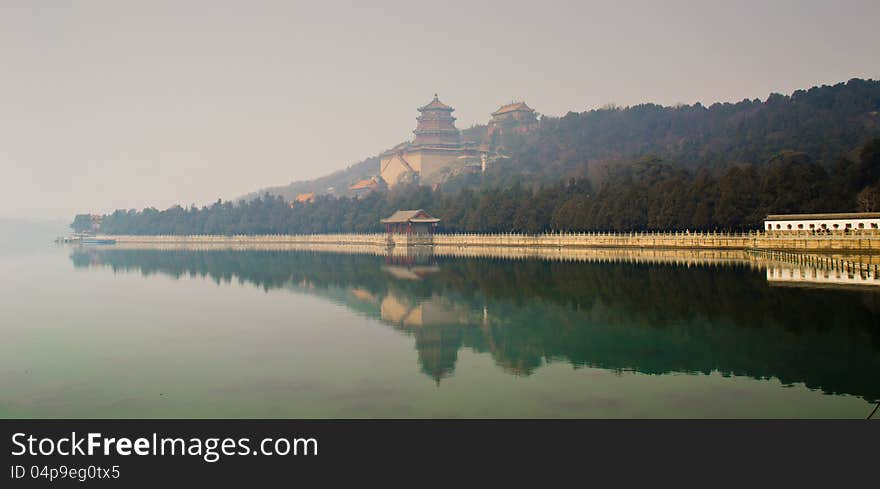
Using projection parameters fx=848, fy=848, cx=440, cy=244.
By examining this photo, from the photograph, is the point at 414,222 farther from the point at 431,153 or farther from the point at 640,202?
the point at 431,153

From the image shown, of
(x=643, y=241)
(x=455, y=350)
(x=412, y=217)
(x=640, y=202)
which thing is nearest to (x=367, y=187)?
(x=412, y=217)

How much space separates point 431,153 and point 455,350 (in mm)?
104679

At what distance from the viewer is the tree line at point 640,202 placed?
158 feet

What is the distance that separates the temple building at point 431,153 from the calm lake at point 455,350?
86.6 metres

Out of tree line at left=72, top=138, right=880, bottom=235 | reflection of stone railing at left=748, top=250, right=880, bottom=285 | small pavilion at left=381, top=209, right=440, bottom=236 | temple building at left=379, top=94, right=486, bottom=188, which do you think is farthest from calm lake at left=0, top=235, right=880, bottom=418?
temple building at left=379, top=94, right=486, bottom=188

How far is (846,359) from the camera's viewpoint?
1590 cm

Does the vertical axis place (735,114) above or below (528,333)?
above

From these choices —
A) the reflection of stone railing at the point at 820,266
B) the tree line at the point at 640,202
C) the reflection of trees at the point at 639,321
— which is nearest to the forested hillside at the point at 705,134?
the tree line at the point at 640,202
